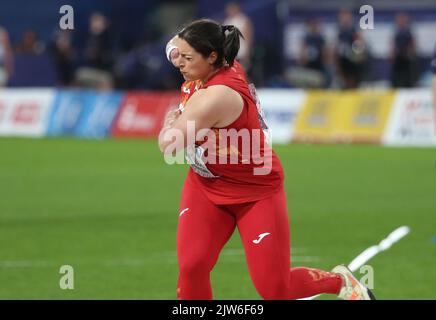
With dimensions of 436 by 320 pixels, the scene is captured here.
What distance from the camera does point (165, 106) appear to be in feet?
97.3

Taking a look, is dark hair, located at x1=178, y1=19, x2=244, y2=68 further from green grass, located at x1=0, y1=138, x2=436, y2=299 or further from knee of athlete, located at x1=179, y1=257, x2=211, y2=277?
green grass, located at x1=0, y1=138, x2=436, y2=299

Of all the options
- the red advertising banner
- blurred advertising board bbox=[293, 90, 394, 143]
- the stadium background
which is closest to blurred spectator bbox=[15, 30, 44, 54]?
the stadium background

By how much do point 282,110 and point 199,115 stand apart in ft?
67.7

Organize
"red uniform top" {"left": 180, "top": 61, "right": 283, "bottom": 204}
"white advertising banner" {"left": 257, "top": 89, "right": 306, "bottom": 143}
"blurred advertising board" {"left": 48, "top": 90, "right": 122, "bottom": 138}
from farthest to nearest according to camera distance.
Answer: "blurred advertising board" {"left": 48, "top": 90, "right": 122, "bottom": 138}, "white advertising banner" {"left": 257, "top": 89, "right": 306, "bottom": 143}, "red uniform top" {"left": 180, "top": 61, "right": 283, "bottom": 204}

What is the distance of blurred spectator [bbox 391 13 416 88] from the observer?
30.8m

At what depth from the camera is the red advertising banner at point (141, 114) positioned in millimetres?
29844

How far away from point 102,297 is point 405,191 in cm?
925

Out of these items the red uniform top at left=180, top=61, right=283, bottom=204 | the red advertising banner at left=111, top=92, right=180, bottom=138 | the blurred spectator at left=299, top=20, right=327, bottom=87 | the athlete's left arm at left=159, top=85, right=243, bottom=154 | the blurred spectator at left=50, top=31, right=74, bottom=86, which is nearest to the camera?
the athlete's left arm at left=159, top=85, right=243, bottom=154

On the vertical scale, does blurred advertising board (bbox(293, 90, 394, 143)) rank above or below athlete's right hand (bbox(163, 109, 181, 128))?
above

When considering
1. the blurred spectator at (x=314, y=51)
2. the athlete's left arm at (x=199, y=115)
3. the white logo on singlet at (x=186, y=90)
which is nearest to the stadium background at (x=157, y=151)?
the blurred spectator at (x=314, y=51)

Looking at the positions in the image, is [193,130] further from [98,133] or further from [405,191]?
[98,133]

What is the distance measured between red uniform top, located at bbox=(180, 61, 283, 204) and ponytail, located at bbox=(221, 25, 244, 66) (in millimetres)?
90

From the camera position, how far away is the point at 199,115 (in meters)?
7.82

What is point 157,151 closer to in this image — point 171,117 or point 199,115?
point 171,117
